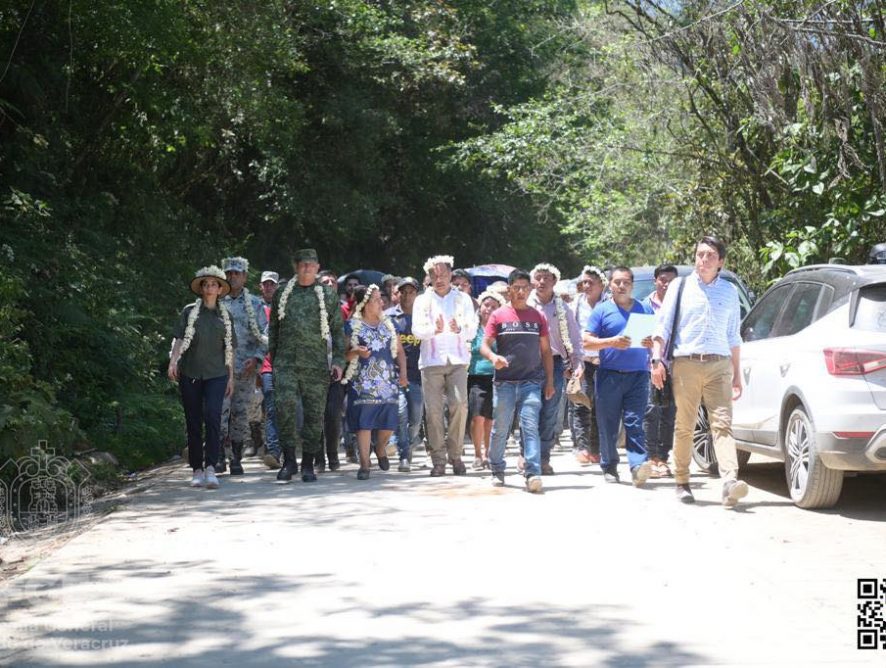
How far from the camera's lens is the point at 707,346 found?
10.5 m

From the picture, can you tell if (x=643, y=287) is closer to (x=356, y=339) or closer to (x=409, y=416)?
(x=409, y=416)

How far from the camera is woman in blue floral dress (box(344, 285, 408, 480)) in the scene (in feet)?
43.1

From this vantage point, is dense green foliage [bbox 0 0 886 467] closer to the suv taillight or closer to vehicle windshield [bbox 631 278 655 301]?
vehicle windshield [bbox 631 278 655 301]

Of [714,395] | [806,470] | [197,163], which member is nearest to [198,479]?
[714,395]

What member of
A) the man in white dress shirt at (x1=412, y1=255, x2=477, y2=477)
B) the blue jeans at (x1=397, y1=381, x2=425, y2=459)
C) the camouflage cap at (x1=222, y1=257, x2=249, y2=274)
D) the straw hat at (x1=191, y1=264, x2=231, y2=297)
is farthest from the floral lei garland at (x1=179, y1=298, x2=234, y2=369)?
the blue jeans at (x1=397, y1=381, x2=425, y2=459)

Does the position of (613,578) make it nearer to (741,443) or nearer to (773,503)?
(773,503)

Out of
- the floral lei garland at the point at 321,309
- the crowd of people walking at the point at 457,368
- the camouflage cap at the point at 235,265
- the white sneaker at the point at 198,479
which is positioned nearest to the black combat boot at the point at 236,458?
the crowd of people walking at the point at 457,368

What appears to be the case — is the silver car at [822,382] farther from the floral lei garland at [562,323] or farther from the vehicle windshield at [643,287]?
the vehicle windshield at [643,287]

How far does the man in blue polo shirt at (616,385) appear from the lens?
12.1 m

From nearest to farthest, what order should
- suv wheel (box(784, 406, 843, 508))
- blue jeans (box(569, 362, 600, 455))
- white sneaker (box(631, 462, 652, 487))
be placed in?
suv wheel (box(784, 406, 843, 508)), white sneaker (box(631, 462, 652, 487)), blue jeans (box(569, 362, 600, 455))

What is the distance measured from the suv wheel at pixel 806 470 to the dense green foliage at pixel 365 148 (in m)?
5.58

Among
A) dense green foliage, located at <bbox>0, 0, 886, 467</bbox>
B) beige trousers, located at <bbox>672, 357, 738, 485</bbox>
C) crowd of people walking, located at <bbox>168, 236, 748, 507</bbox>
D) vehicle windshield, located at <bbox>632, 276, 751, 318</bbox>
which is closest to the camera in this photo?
beige trousers, located at <bbox>672, 357, 738, 485</bbox>

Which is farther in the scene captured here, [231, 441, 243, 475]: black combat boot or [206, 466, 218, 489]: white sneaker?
[231, 441, 243, 475]: black combat boot

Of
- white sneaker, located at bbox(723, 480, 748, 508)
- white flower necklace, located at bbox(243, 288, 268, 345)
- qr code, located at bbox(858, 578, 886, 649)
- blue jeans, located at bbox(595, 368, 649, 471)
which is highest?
white flower necklace, located at bbox(243, 288, 268, 345)
